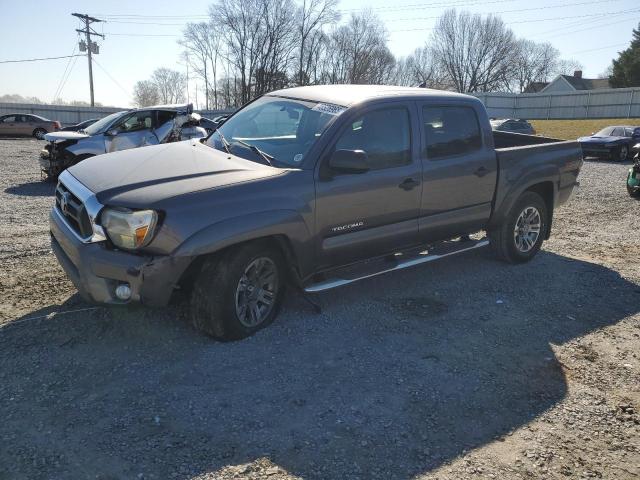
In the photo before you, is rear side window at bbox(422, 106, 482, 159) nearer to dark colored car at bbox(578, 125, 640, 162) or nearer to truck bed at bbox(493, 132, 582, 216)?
truck bed at bbox(493, 132, 582, 216)

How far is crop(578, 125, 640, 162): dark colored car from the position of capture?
20.5m

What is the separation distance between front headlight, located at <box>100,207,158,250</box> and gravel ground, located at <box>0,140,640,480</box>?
0.87 meters

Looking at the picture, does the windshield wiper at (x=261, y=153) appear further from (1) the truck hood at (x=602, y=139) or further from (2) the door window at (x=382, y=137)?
(1) the truck hood at (x=602, y=139)

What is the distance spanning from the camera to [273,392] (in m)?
3.61

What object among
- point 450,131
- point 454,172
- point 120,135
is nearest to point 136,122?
point 120,135

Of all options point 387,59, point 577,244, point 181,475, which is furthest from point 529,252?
point 387,59

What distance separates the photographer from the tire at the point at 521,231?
20.8 ft

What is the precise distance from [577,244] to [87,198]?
6.61 meters

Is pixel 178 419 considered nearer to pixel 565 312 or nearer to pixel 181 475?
pixel 181 475

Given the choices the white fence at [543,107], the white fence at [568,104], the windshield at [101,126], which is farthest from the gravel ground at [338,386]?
the white fence at [568,104]

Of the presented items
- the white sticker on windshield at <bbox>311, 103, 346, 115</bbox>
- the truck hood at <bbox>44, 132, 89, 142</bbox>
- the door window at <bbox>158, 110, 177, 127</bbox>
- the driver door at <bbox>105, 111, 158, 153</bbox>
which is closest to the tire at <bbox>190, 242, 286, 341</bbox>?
the white sticker on windshield at <bbox>311, 103, 346, 115</bbox>

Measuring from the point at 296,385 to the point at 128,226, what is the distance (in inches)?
62.5

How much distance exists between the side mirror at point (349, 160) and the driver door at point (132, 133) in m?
7.98

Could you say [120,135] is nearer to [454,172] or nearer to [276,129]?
[276,129]
